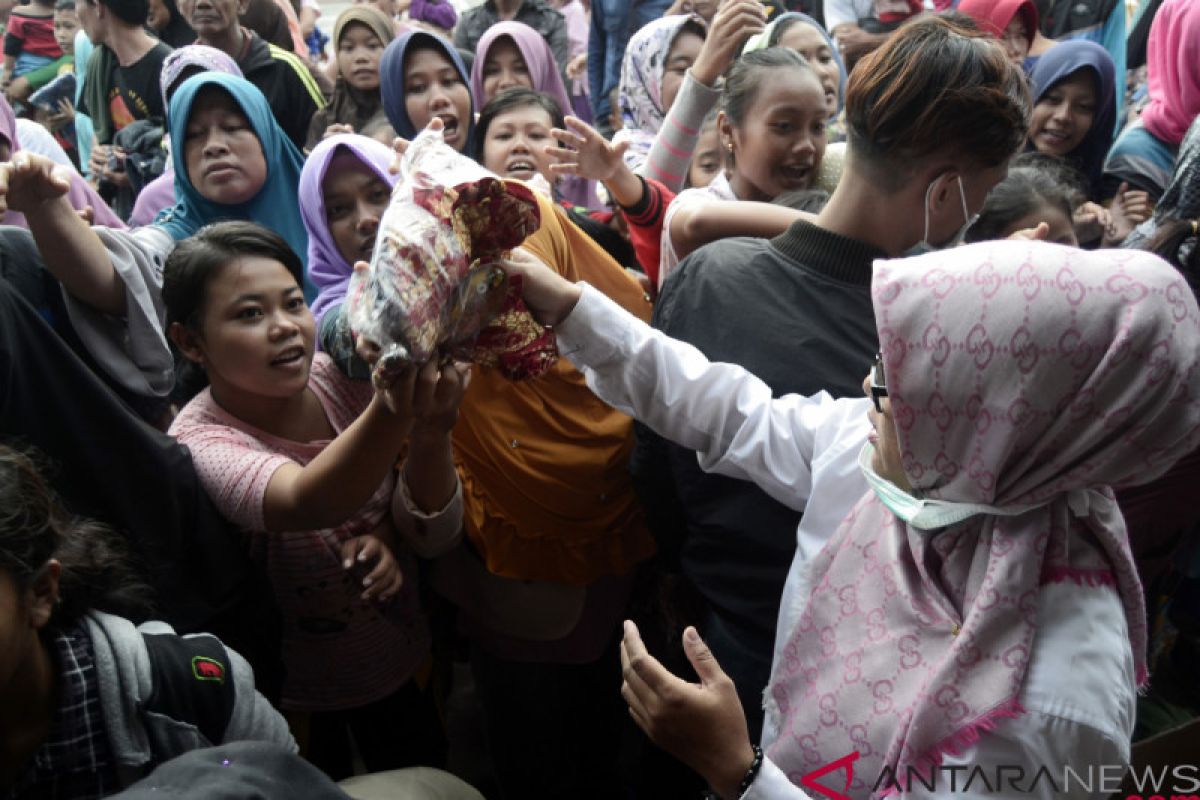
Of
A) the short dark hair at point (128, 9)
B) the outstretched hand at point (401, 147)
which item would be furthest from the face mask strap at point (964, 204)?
the short dark hair at point (128, 9)

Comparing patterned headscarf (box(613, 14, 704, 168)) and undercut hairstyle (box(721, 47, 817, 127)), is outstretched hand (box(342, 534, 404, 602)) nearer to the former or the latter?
undercut hairstyle (box(721, 47, 817, 127))

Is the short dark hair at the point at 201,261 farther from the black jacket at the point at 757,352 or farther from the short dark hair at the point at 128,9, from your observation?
the short dark hair at the point at 128,9

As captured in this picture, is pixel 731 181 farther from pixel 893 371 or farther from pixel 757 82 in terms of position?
pixel 893 371

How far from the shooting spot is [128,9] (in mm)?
3994

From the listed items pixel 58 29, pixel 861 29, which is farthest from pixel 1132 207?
pixel 58 29

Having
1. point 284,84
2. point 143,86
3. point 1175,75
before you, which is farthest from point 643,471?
point 143,86

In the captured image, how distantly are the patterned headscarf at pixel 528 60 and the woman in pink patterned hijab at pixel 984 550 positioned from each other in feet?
9.24

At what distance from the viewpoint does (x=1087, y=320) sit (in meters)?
0.96

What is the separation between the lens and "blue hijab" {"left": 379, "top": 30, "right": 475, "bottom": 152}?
129 inches

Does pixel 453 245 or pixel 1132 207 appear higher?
pixel 453 245

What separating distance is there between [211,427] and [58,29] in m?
5.73

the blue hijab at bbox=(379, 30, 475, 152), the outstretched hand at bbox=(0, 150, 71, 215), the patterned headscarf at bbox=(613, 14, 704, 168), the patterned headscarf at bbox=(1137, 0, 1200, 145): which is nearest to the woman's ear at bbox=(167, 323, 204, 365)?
the outstretched hand at bbox=(0, 150, 71, 215)

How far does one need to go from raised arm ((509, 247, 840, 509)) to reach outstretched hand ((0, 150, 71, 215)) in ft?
3.24

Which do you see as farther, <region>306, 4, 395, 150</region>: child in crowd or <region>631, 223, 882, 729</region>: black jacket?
<region>306, 4, 395, 150</region>: child in crowd
